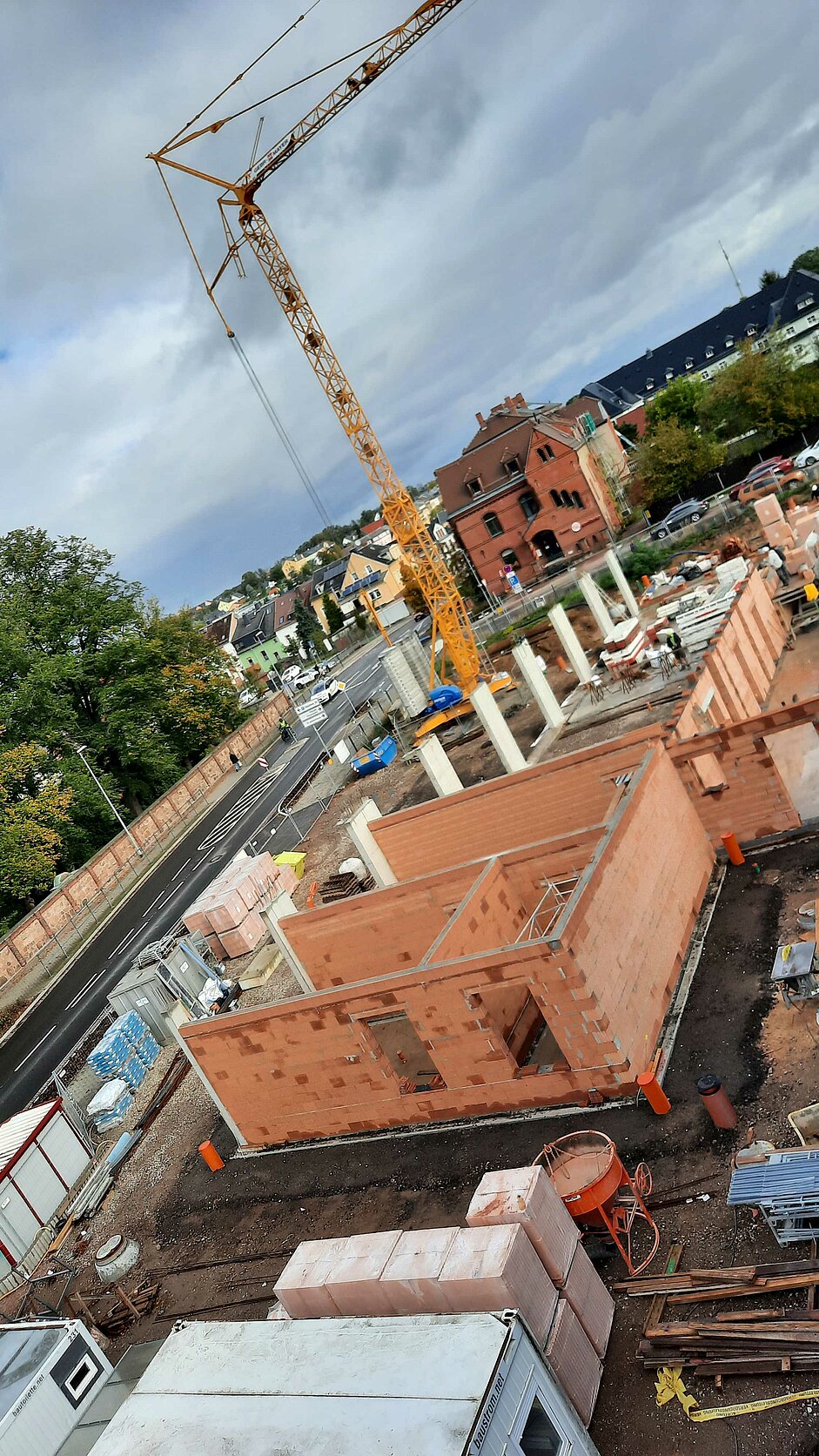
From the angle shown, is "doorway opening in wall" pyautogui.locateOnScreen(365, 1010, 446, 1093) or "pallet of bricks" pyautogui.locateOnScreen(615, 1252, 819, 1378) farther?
"doorway opening in wall" pyautogui.locateOnScreen(365, 1010, 446, 1093)

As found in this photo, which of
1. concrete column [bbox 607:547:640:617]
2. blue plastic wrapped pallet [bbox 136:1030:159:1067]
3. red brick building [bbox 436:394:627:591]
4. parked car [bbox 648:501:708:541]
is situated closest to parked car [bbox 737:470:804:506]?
parked car [bbox 648:501:708:541]

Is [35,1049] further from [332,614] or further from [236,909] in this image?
[332,614]

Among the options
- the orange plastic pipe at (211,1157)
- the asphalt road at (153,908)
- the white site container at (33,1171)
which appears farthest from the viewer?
the asphalt road at (153,908)

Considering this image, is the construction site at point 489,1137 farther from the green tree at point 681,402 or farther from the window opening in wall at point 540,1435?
the green tree at point 681,402

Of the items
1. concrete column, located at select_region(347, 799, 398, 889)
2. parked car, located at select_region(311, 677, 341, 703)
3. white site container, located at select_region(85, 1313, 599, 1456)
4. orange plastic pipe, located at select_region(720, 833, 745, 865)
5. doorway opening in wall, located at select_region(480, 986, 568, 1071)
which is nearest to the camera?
white site container, located at select_region(85, 1313, 599, 1456)

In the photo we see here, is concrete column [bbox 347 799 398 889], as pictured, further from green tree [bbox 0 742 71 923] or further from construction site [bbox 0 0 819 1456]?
green tree [bbox 0 742 71 923]

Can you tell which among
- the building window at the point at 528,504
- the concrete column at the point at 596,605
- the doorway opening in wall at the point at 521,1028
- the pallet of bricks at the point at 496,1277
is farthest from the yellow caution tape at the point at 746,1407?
the building window at the point at 528,504

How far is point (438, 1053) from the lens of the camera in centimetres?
1625

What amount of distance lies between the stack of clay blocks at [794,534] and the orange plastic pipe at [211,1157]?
2784cm

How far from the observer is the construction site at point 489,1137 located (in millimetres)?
9844

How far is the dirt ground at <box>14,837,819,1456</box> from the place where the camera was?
33.1 feet

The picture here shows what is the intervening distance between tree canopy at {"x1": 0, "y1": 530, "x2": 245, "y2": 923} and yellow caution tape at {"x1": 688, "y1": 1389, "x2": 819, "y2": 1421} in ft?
123

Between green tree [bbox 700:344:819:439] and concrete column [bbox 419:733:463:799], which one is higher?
green tree [bbox 700:344:819:439]

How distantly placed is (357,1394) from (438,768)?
21617 mm
